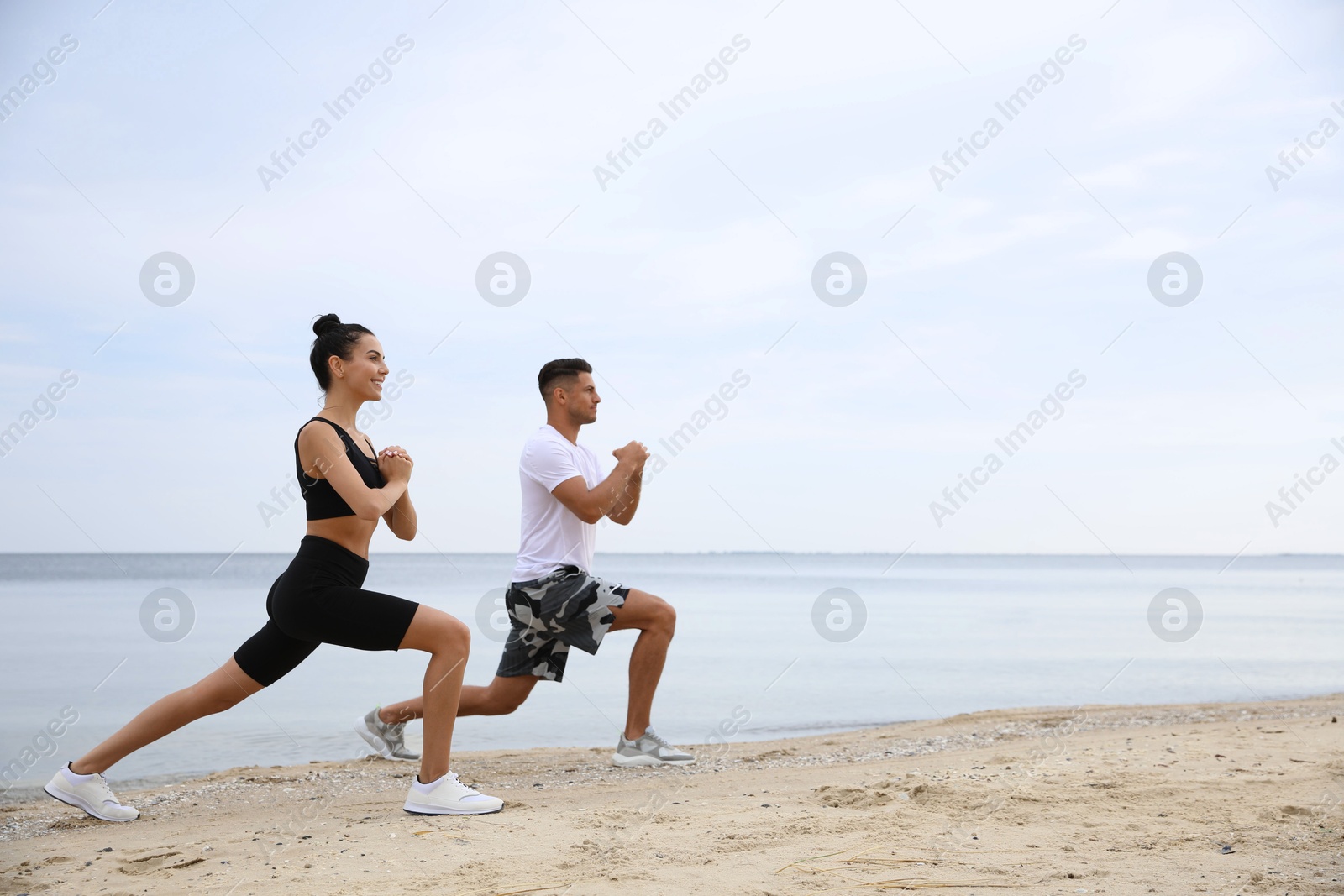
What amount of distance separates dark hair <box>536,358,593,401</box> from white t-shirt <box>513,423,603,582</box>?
0.86ft

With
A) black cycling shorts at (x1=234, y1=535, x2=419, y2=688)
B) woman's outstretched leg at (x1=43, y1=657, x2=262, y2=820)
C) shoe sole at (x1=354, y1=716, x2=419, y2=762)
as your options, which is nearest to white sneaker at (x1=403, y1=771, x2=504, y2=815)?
black cycling shorts at (x1=234, y1=535, x2=419, y2=688)

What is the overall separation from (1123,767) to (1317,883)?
1734 millimetres

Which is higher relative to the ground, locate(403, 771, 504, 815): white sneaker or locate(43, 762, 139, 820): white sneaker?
locate(403, 771, 504, 815): white sneaker

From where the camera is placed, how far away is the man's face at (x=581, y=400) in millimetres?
5043

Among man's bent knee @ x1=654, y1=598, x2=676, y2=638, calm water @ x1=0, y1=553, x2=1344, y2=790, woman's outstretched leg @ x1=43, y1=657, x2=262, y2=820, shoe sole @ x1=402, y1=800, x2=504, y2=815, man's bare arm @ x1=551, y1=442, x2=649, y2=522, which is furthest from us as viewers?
calm water @ x1=0, y1=553, x2=1344, y2=790

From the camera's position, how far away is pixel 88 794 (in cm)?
388

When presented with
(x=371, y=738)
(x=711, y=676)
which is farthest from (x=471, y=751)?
(x=711, y=676)

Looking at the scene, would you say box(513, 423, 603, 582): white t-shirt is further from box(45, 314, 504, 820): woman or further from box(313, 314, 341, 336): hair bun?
box(313, 314, 341, 336): hair bun

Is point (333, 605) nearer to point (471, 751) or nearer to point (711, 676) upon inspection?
point (471, 751)

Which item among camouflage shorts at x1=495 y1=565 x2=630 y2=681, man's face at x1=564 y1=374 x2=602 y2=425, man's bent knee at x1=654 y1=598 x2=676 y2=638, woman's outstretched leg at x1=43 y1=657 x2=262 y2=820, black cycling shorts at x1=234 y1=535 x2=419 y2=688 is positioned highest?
man's face at x1=564 y1=374 x2=602 y2=425

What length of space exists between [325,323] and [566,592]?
5.63 ft

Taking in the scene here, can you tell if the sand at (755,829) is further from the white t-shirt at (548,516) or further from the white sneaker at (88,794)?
the white t-shirt at (548,516)

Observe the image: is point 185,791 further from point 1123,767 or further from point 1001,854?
point 1123,767

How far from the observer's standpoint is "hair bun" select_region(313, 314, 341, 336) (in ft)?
13.2
